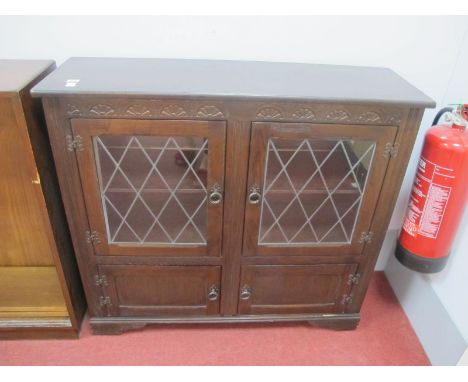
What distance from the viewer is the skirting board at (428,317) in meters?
1.34

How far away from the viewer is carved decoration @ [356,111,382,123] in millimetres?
1062

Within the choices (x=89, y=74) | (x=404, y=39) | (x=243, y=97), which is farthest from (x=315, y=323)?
(x=89, y=74)

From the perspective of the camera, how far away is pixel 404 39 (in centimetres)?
133

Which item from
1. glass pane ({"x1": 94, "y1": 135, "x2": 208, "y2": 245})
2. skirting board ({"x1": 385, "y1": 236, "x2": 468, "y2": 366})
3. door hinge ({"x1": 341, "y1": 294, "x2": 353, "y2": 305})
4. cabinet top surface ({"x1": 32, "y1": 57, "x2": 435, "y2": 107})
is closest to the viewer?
cabinet top surface ({"x1": 32, "y1": 57, "x2": 435, "y2": 107})

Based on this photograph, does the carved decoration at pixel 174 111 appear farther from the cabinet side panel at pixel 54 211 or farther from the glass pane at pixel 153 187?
the cabinet side panel at pixel 54 211

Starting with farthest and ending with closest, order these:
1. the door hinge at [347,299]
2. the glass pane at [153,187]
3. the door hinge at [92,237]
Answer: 1. the door hinge at [347,299]
2. the door hinge at [92,237]
3. the glass pane at [153,187]

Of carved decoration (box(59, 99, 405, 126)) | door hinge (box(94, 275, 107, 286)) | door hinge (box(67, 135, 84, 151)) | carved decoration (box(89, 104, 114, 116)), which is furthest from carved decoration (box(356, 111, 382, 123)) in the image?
door hinge (box(94, 275, 107, 286))

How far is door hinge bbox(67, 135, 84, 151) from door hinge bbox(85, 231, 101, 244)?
31 cm

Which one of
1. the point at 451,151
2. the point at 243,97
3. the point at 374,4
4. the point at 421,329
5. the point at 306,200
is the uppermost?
the point at 374,4

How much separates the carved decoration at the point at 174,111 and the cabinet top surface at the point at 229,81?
4 centimetres

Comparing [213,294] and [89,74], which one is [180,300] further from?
[89,74]

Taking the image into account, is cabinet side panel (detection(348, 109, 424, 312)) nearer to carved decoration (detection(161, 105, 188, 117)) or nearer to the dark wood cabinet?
the dark wood cabinet

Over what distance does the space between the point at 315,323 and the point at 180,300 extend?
1.88 ft

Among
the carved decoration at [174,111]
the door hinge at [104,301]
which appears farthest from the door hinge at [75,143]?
the door hinge at [104,301]
